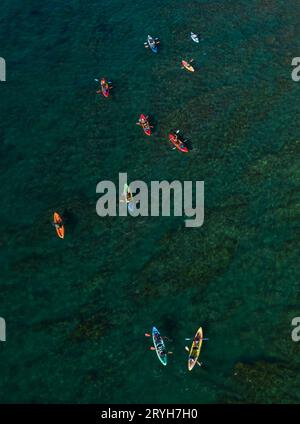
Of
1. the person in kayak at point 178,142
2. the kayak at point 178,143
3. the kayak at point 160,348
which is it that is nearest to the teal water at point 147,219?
the kayak at point 160,348

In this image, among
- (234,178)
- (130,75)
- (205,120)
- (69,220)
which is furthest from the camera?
(130,75)

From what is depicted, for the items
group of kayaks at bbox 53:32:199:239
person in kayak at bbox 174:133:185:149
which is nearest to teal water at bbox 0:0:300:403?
group of kayaks at bbox 53:32:199:239

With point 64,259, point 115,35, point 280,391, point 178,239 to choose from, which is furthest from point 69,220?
point 115,35

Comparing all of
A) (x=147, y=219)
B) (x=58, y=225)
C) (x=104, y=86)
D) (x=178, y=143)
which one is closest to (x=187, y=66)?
(x=104, y=86)

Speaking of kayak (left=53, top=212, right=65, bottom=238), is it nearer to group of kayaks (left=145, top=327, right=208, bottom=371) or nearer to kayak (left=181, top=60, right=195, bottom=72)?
group of kayaks (left=145, top=327, right=208, bottom=371)

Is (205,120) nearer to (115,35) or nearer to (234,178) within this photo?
(234,178)
